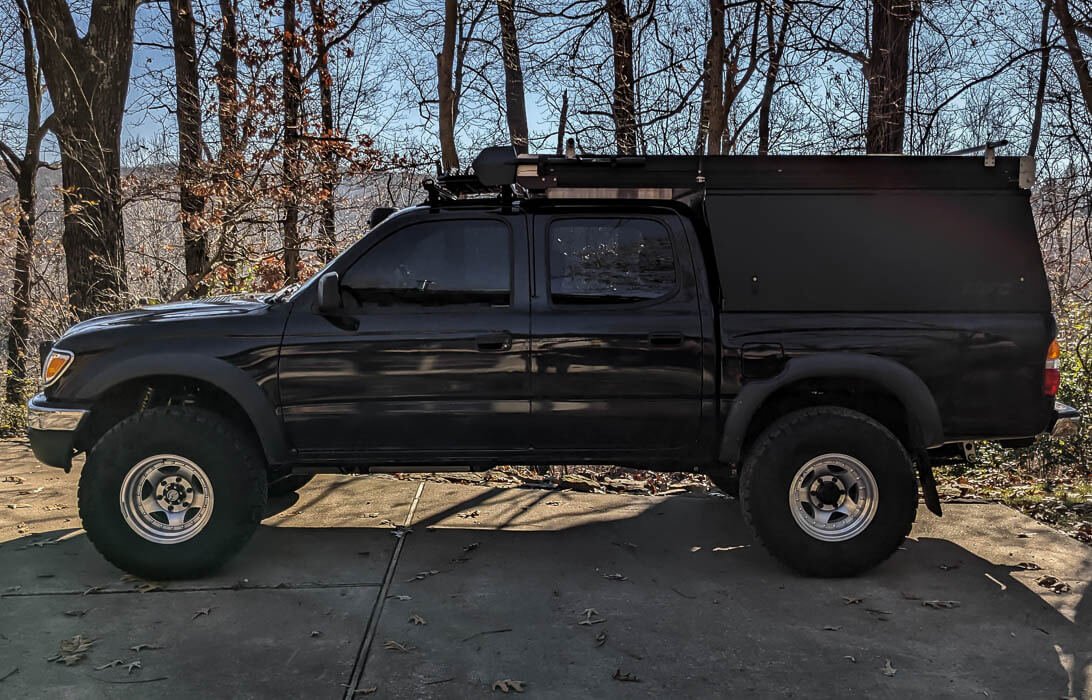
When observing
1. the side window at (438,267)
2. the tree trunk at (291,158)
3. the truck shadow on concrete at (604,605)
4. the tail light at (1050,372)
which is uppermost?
the tree trunk at (291,158)

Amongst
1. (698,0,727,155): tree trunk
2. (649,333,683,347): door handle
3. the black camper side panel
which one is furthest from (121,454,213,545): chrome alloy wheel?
(698,0,727,155): tree trunk

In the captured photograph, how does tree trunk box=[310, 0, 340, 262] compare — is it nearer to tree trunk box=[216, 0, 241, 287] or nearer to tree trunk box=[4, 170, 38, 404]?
tree trunk box=[216, 0, 241, 287]

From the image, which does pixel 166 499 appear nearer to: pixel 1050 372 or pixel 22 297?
pixel 1050 372

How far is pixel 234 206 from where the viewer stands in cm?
1118

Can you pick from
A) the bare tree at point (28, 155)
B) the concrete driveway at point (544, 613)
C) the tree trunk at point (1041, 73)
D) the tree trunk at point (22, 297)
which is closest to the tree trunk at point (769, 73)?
the tree trunk at point (1041, 73)

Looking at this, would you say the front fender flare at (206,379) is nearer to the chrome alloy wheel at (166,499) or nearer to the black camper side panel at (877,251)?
the chrome alloy wheel at (166,499)

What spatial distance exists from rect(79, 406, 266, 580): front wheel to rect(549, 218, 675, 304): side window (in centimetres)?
200

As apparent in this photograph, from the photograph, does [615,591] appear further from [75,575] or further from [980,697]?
[75,575]

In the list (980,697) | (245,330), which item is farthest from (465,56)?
(980,697)

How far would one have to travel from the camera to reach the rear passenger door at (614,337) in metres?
4.75

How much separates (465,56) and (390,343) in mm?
10163

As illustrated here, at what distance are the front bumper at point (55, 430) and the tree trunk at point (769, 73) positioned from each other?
960 cm

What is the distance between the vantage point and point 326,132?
12.3m

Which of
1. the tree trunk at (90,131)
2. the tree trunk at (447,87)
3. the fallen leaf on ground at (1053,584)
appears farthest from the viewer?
the tree trunk at (447,87)
